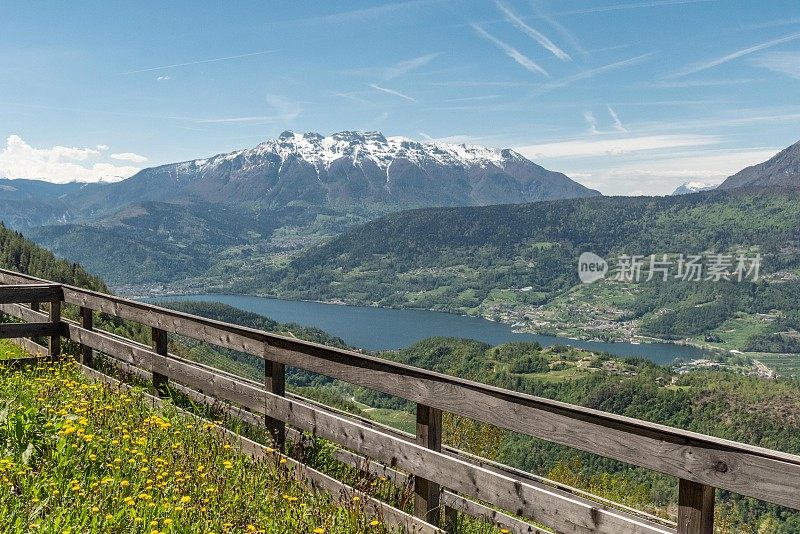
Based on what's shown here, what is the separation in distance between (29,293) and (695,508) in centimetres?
901

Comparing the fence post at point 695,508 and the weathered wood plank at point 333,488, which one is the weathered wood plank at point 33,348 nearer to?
the weathered wood plank at point 333,488

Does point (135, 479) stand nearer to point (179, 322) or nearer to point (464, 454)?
point (179, 322)

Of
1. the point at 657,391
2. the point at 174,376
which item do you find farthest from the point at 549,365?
the point at 174,376

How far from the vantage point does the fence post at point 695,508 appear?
3332 mm

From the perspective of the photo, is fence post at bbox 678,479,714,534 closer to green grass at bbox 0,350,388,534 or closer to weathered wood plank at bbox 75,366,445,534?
weathered wood plank at bbox 75,366,445,534

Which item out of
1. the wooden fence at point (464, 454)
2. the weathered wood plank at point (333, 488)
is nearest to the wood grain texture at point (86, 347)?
the wooden fence at point (464, 454)

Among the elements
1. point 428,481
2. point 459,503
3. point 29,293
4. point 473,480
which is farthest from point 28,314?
point 473,480

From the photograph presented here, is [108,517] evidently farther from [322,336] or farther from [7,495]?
[322,336]

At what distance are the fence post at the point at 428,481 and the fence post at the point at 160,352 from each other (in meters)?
4.04

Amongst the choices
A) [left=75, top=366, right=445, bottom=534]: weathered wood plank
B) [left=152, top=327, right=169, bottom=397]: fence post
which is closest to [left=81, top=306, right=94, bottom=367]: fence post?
[left=152, top=327, right=169, bottom=397]: fence post

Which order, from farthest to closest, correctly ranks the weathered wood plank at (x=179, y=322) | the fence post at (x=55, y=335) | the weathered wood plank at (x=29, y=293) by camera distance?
the fence post at (x=55, y=335), the weathered wood plank at (x=29, y=293), the weathered wood plank at (x=179, y=322)

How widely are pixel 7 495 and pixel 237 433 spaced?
203cm

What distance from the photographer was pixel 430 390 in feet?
15.2

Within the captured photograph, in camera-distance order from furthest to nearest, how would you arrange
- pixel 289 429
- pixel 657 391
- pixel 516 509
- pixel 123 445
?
pixel 657 391 → pixel 289 429 → pixel 123 445 → pixel 516 509
